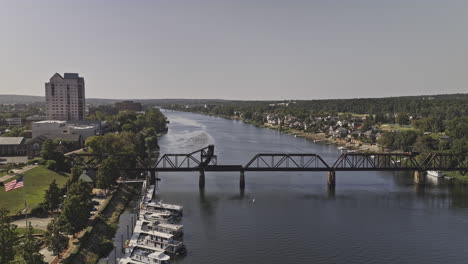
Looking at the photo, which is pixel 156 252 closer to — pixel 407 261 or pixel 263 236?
pixel 263 236

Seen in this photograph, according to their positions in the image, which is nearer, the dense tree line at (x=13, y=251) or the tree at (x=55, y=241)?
the dense tree line at (x=13, y=251)

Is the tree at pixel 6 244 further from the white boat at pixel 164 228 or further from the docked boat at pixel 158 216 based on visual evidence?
the docked boat at pixel 158 216

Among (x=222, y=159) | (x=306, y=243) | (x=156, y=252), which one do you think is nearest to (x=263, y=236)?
(x=306, y=243)

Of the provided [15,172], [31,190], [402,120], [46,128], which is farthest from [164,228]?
[402,120]

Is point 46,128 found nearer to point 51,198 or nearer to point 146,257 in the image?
point 51,198

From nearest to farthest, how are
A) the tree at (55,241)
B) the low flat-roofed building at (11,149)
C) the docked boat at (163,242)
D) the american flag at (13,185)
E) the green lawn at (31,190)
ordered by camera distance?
the tree at (55,241)
the american flag at (13,185)
the docked boat at (163,242)
the green lawn at (31,190)
the low flat-roofed building at (11,149)

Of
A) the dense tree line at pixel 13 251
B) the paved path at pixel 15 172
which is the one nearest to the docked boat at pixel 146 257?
the dense tree line at pixel 13 251
